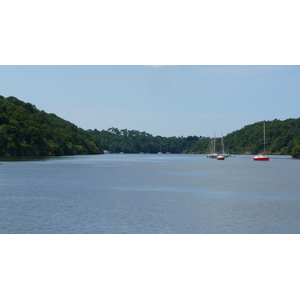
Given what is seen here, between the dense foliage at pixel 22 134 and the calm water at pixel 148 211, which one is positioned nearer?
the calm water at pixel 148 211

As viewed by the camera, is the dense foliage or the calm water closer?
the calm water

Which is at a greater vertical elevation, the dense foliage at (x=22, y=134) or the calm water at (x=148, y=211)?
the dense foliage at (x=22, y=134)

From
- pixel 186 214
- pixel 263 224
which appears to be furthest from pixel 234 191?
pixel 263 224

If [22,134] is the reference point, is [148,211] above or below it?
below

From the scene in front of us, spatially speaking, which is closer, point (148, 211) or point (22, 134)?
point (148, 211)

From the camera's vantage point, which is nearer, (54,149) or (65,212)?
(65,212)

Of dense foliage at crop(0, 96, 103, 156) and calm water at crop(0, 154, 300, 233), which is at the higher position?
dense foliage at crop(0, 96, 103, 156)
